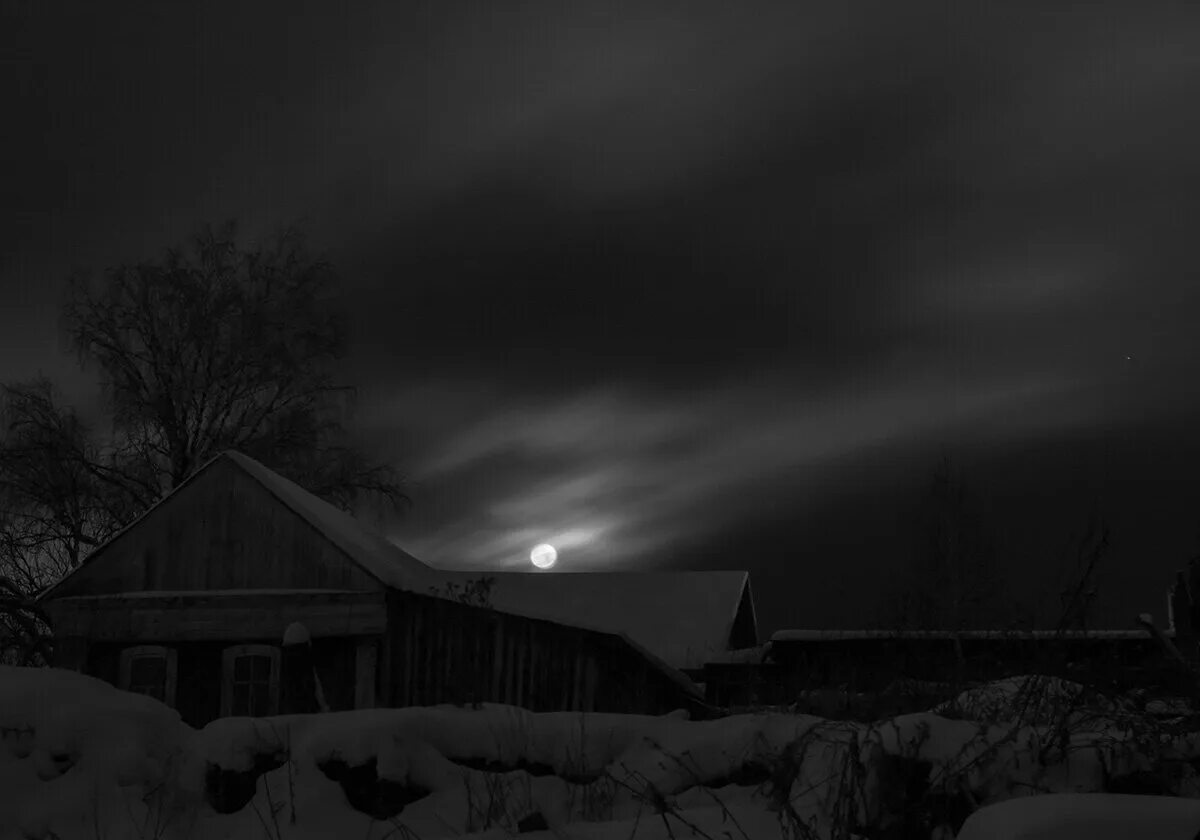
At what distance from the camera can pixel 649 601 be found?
27891 mm

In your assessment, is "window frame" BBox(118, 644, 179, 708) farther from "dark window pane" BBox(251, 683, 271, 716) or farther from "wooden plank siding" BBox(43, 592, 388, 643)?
"dark window pane" BBox(251, 683, 271, 716)

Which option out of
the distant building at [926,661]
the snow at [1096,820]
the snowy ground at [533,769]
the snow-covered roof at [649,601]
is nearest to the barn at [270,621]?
the distant building at [926,661]

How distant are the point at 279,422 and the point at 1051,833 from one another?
2244cm

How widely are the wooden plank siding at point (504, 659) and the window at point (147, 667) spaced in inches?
120

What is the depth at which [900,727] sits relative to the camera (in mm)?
4891

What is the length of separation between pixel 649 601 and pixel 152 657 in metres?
13.8

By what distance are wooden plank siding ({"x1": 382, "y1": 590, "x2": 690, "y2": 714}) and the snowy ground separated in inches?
359

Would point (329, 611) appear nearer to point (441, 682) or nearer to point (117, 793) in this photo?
point (441, 682)

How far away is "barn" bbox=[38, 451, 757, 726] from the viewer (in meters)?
15.9

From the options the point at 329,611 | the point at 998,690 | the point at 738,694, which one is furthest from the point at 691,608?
the point at 998,690

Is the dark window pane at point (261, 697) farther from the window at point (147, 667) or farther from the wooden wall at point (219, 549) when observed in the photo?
the wooden wall at point (219, 549)

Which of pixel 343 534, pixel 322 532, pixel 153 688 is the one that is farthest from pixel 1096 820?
pixel 153 688

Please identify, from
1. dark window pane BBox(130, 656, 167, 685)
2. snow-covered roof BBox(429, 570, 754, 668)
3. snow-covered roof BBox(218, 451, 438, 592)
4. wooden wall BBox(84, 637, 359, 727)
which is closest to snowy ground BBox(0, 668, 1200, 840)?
snow-covered roof BBox(218, 451, 438, 592)

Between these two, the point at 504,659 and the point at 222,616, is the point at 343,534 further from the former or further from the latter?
the point at 504,659
